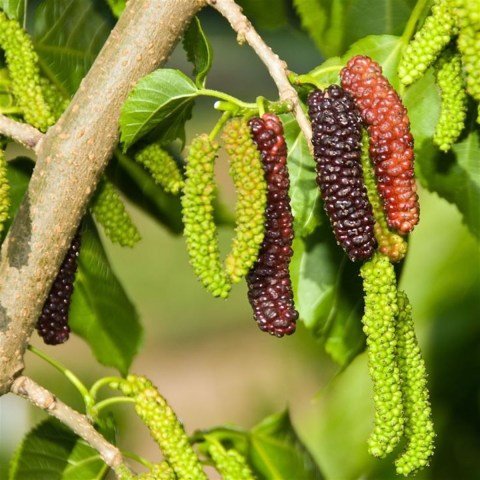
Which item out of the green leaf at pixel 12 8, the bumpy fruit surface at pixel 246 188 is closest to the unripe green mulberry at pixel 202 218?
the bumpy fruit surface at pixel 246 188

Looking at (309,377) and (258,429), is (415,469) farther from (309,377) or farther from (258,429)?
(309,377)

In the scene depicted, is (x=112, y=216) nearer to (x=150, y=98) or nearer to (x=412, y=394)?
(x=150, y=98)

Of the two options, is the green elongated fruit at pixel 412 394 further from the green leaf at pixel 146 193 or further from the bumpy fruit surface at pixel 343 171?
the green leaf at pixel 146 193

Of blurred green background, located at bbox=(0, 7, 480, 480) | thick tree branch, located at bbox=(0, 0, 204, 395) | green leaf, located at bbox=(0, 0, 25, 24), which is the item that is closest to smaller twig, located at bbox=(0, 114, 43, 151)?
thick tree branch, located at bbox=(0, 0, 204, 395)

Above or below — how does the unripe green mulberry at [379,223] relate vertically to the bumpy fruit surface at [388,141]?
below

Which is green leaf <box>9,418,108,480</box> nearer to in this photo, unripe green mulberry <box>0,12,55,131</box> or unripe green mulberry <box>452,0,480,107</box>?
unripe green mulberry <box>0,12,55,131</box>

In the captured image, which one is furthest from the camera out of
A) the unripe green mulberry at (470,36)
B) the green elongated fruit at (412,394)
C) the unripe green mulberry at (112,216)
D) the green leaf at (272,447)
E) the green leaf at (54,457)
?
the green leaf at (272,447)

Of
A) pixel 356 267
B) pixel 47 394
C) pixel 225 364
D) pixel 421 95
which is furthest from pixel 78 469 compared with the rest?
pixel 225 364

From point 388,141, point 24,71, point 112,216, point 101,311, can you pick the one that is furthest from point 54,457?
point 388,141
